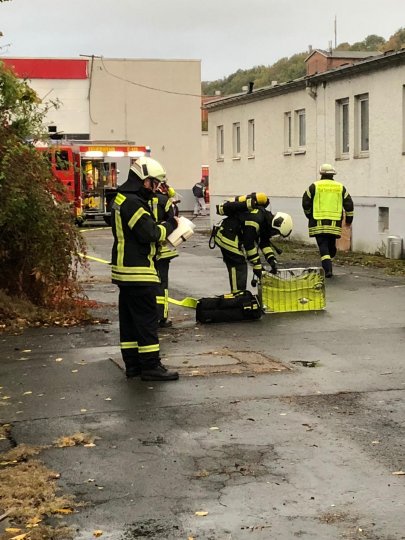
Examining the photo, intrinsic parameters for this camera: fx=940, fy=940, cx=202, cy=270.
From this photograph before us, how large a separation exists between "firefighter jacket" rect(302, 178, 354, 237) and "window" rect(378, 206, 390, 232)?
15.7ft

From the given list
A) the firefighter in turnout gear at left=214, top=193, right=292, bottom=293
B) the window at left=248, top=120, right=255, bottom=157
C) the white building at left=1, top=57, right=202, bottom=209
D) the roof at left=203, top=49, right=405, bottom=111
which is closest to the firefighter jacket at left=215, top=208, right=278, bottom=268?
the firefighter in turnout gear at left=214, top=193, right=292, bottom=293

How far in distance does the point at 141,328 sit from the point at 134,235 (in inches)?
31.3

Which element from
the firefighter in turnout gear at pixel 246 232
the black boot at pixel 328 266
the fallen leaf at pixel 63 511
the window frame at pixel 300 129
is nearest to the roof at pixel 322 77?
the window frame at pixel 300 129

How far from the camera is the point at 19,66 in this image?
1693 inches

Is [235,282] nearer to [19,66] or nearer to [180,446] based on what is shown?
[180,446]

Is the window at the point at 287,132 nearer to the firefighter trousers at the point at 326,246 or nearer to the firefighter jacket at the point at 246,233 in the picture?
the firefighter trousers at the point at 326,246

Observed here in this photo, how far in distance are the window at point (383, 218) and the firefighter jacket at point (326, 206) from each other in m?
4.78

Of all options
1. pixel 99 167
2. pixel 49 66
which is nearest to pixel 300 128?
pixel 99 167

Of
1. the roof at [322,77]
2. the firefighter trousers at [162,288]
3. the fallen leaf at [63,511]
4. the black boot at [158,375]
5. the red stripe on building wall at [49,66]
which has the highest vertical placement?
the red stripe on building wall at [49,66]

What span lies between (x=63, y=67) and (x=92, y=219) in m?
10.8

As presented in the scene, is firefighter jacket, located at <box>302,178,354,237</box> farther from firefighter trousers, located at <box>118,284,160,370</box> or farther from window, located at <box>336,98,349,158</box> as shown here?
firefighter trousers, located at <box>118,284,160,370</box>

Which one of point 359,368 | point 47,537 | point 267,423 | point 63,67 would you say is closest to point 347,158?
point 359,368

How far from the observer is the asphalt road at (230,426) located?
4.70 meters

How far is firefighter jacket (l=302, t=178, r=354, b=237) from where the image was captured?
49.8 feet
